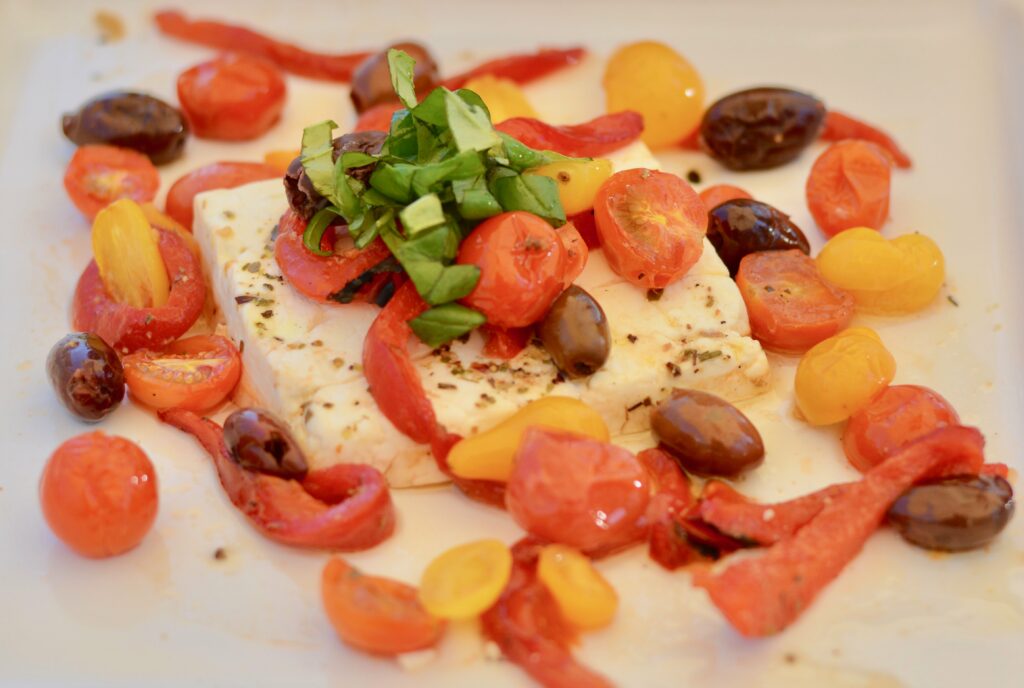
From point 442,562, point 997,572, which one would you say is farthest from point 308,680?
point 997,572

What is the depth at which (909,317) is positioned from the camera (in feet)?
12.9

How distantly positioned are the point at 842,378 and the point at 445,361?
42.3 inches

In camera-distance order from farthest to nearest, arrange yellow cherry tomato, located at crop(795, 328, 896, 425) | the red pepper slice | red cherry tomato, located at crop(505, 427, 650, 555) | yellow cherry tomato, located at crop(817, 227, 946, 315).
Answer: the red pepper slice → yellow cherry tomato, located at crop(817, 227, 946, 315) → yellow cherry tomato, located at crop(795, 328, 896, 425) → red cherry tomato, located at crop(505, 427, 650, 555)

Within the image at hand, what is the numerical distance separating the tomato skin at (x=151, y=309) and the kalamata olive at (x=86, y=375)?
0.17 meters

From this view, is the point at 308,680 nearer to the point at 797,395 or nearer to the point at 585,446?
the point at 585,446

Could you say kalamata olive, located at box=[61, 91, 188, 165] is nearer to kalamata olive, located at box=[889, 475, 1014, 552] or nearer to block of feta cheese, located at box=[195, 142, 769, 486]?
block of feta cheese, located at box=[195, 142, 769, 486]

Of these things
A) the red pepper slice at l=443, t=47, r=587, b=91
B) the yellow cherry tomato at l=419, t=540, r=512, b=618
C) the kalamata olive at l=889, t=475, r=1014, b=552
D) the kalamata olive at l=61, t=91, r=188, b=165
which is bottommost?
the yellow cherry tomato at l=419, t=540, r=512, b=618

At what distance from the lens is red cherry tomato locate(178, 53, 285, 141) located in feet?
15.0

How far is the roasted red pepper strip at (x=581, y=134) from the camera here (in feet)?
12.5

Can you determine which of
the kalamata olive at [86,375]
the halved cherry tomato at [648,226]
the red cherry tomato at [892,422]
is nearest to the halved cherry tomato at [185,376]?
the kalamata olive at [86,375]

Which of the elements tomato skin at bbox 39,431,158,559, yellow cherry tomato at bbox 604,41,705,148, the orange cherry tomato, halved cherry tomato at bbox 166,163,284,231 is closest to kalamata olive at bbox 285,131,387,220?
halved cherry tomato at bbox 166,163,284,231

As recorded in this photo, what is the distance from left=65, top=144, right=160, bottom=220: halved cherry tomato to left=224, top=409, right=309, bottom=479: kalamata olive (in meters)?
1.33

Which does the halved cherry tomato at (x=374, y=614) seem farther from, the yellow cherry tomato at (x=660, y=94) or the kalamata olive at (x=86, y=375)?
the yellow cherry tomato at (x=660, y=94)

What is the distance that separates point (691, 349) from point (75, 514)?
165cm
